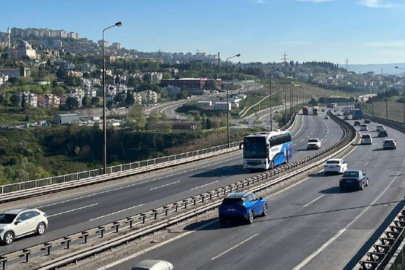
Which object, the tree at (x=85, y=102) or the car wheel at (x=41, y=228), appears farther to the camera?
the tree at (x=85, y=102)

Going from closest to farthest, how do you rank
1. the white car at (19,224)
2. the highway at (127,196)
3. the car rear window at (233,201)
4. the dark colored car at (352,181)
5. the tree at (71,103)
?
1. the white car at (19,224)
2. the car rear window at (233,201)
3. the highway at (127,196)
4. the dark colored car at (352,181)
5. the tree at (71,103)

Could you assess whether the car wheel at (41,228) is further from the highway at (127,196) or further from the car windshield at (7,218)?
the car windshield at (7,218)

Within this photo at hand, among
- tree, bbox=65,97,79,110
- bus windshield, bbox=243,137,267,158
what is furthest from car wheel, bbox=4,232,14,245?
tree, bbox=65,97,79,110

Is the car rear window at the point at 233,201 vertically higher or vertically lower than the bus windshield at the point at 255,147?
lower

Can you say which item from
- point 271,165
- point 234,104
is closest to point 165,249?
point 271,165

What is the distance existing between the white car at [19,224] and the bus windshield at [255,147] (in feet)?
70.6

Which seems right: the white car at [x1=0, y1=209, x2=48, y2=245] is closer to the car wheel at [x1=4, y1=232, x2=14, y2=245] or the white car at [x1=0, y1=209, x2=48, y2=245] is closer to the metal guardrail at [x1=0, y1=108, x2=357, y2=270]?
the car wheel at [x1=4, y1=232, x2=14, y2=245]

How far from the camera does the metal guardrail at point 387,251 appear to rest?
1451 centimetres

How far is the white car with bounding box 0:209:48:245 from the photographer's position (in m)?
19.7

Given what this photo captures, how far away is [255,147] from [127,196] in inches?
484

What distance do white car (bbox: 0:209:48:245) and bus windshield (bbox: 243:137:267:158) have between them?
21.5m

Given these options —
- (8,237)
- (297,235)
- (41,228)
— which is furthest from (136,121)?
(8,237)

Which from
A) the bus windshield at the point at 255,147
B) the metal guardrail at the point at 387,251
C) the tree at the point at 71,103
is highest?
the tree at the point at 71,103

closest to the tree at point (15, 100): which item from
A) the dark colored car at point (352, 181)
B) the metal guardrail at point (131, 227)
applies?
the metal guardrail at point (131, 227)
